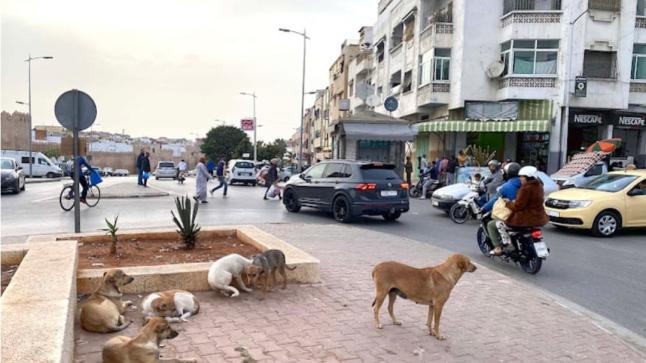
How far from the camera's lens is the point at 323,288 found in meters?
6.02

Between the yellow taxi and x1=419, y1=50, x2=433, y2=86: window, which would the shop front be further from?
the yellow taxi

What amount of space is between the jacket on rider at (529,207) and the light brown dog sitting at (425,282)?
3350mm

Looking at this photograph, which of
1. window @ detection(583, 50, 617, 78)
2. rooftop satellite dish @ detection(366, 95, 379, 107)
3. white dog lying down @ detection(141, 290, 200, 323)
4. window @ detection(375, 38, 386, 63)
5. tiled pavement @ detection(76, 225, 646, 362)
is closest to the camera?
tiled pavement @ detection(76, 225, 646, 362)

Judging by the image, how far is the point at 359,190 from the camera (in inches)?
509

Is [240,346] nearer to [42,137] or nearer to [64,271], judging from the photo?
[64,271]

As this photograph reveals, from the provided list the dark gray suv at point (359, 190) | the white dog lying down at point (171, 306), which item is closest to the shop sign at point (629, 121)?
the dark gray suv at point (359, 190)

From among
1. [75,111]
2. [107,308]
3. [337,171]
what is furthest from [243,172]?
[107,308]

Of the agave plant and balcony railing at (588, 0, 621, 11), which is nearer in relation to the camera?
the agave plant

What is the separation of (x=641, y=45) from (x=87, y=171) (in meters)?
27.5

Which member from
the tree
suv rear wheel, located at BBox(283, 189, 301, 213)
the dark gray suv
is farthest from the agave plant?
the tree

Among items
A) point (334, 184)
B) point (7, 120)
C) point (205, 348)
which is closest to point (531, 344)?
point (205, 348)

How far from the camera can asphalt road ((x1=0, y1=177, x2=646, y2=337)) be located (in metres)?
6.70

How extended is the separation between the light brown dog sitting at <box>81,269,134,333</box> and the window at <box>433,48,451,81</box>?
26.3 m

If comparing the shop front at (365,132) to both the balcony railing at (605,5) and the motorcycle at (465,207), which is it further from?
the motorcycle at (465,207)
